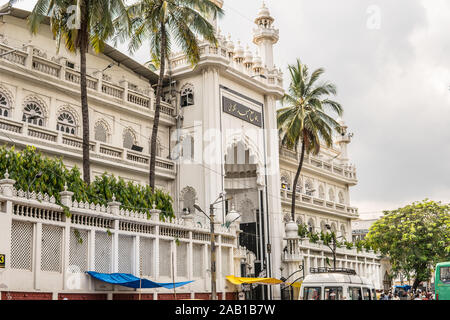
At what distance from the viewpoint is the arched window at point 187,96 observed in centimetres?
3105

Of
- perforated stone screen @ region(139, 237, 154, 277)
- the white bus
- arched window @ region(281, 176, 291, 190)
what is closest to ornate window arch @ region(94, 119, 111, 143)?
perforated stone screen @ region(139, 237, 154, 277)

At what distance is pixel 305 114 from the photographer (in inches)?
1436

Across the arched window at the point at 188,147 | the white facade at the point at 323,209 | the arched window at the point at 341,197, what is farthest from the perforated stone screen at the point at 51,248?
the arched window at the point at 341,197

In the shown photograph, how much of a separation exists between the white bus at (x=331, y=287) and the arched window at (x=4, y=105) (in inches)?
575

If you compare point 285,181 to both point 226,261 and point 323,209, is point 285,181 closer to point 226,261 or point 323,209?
point 323,209

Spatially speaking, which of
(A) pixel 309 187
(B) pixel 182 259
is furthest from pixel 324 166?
(B) pixel 182 259

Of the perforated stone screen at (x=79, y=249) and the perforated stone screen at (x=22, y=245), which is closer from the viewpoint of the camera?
the perforated stone screen at (x=22, y=245)

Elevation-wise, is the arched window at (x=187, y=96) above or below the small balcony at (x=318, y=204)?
above

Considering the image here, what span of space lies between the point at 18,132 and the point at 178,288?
30.5ft

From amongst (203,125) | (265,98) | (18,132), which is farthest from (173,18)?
(265,98)

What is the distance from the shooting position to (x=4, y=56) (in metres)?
23.2

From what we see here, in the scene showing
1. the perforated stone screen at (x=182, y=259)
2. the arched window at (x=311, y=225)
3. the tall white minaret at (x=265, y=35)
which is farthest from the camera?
the arched window at (x=311, y=225)

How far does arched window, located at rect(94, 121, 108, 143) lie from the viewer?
27.6 metres

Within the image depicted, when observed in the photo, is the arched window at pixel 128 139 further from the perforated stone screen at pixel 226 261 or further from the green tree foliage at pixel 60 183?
the perforated stone screen at pixel 226 261
